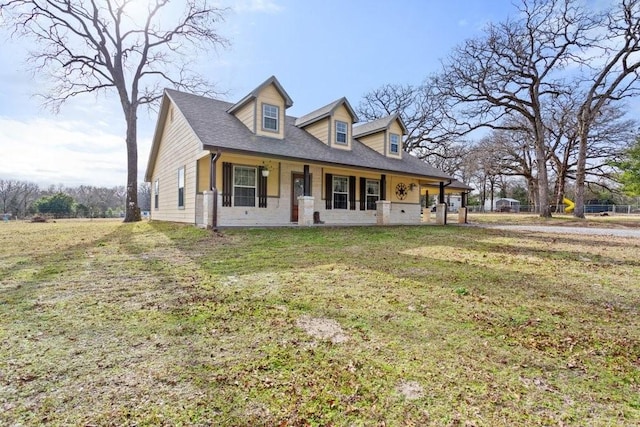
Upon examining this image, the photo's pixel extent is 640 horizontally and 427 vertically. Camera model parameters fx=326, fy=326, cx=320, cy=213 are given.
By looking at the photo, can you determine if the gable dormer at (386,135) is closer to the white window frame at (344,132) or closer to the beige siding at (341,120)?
the beige siding at (341,120)

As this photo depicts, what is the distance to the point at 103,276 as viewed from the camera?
4.73 meters

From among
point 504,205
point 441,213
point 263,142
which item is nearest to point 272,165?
point 263,142

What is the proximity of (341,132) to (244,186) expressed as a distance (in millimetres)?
5481

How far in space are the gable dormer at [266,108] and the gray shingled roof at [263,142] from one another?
320 millimetres

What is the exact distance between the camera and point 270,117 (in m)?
12.7

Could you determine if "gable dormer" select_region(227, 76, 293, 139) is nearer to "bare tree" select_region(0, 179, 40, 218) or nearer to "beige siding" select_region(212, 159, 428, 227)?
"beige siding" select_region(212, 159, 428, 227)

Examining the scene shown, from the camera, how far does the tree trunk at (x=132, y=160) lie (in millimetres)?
16109

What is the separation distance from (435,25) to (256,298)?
1365cm

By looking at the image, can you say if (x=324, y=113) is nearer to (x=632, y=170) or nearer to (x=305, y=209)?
(x=305, y=209)

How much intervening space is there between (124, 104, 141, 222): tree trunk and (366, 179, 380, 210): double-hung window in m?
11.5

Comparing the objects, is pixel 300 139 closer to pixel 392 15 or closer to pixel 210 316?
pixel 392 15

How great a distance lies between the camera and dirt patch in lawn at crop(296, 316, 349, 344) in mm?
2773

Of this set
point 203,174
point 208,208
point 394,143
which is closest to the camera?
point 208,208

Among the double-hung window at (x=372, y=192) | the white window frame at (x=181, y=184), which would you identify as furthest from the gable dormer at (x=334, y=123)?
the white window frame at (x=181, y=184)
